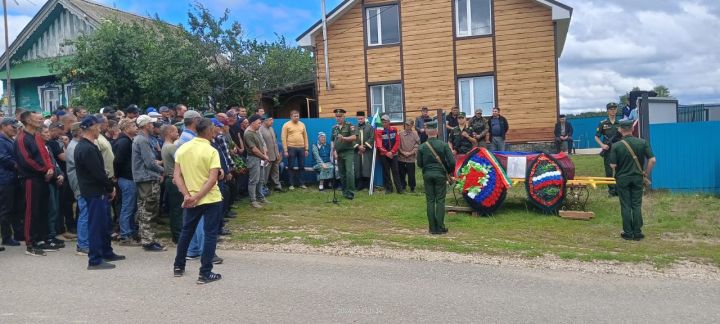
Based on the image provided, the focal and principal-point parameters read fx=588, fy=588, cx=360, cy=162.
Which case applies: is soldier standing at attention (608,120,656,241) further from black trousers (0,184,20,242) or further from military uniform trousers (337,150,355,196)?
black trousers (0,184,20,242)

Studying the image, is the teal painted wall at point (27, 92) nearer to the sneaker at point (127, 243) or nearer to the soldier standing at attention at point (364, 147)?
the soldier standing at attention at point (364, 147)

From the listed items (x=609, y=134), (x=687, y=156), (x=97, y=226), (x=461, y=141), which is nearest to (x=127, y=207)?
(x=97, y=226)

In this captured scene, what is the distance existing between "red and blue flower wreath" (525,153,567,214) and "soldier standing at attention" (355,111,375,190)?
437 cm

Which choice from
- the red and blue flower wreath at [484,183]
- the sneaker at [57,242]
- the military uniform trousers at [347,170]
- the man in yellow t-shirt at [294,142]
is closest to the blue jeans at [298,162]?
the man in yellow t-shirt at [294,142]

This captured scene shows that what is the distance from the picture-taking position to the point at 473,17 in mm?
20422

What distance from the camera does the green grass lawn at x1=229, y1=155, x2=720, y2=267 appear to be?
8305mm

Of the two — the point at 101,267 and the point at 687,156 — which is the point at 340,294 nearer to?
the point at 101,267

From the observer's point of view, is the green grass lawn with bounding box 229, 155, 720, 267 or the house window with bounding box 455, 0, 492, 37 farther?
the house window with bounding box 455, 0, 492, 37

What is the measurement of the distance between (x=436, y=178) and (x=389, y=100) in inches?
481

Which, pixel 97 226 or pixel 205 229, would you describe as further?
pixel 97 226

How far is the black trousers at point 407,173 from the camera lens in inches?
557

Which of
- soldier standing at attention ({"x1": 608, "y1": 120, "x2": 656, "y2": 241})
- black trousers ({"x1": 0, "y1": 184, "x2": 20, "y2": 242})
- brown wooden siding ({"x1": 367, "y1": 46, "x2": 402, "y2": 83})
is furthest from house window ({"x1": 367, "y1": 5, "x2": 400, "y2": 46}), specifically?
black trousers ({"x1": 0, "y1": 184, "x2": 20, "y2": 242})

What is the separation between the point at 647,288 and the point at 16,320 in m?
6.40

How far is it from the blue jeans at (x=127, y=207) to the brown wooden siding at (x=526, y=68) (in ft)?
46.6
